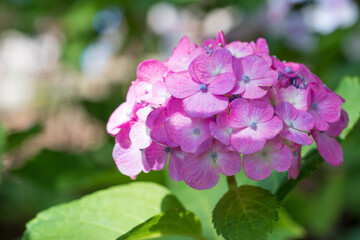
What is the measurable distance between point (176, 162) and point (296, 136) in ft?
0.84

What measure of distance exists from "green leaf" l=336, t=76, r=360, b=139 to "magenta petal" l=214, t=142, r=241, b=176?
451mm

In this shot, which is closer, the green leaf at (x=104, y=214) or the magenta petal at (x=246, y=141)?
the magenta petal at (x=246, y=141)

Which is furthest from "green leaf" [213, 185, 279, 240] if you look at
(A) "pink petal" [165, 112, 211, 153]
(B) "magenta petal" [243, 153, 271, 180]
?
(A) "pink petal" [165, 112, 211, 153]

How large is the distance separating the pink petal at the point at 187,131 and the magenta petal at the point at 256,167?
10cm

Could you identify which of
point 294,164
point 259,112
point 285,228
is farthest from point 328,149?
point 285,228

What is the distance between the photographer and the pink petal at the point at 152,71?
3.18 feet

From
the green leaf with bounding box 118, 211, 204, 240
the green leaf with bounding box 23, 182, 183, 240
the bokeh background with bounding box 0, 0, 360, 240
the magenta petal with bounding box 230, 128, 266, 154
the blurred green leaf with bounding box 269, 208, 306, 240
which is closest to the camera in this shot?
the magenta petal with bounding box 230, 128, 266, 154

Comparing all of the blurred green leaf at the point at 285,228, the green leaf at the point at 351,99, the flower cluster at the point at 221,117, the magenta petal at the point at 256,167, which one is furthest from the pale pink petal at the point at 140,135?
the blurred green leaf at the point at 285,228

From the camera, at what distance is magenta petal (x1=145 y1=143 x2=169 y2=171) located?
0.90m

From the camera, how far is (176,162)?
2.91 ft

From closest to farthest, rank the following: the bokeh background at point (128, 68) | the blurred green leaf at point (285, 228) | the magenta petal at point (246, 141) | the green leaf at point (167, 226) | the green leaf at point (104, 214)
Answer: the magenta petal at point (246, 141) < the green leaf at point (167, 226) < the green leaf at point (104, 214) < the blurred green leaf at point (285, 228) < the bokeh background at point (128, 68)

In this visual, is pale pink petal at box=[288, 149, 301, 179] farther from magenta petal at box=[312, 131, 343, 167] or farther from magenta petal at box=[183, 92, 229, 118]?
magenta petal at box=[183, 92, 229, 118]

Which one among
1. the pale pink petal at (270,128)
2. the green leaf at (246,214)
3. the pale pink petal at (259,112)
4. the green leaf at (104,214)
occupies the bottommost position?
the green leaf at (104,214)

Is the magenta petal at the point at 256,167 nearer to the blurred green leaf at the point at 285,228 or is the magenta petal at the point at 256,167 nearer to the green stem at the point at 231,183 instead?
the green stem at the point at 231,183
